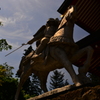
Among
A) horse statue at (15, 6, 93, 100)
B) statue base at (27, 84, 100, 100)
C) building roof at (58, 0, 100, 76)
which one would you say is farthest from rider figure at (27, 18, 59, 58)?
building roof at (58, 0, 100, 76)

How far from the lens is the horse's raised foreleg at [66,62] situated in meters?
3.87

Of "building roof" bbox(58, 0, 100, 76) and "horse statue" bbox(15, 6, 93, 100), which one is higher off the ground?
"building roof" bbox(58, 0, 100, 76)

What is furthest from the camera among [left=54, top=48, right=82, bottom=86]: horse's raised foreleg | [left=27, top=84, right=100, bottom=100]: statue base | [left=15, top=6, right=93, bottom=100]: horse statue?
[left=15, top=6, right=93, bottom=100]: horse statue

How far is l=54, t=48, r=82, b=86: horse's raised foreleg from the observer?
3.87 meters

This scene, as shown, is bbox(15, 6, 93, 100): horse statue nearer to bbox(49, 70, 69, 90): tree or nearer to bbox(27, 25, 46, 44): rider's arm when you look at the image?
bbox(27, 25, 46, 44): rider's arm

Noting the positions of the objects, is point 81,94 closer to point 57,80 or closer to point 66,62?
point 66,62

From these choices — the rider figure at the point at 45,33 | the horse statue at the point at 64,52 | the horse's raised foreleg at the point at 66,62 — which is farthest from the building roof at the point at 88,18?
the horse's raised foreleg at the point at 66,62

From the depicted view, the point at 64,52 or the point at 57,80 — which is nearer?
the point at 64,52

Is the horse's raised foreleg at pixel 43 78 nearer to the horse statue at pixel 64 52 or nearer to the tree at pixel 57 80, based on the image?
the horse statue at pixel 64 52

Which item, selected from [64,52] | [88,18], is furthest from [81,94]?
[88,18]

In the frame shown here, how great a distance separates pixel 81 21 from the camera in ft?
34.0

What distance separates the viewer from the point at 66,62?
4188 mm

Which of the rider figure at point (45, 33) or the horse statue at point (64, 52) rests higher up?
the rider figure at point (45, 33)

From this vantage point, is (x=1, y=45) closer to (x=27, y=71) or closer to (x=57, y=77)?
(x=27, y=71)
